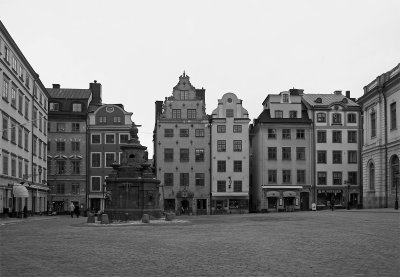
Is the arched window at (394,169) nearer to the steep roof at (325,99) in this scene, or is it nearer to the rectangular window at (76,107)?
the steep roof at (325,99)

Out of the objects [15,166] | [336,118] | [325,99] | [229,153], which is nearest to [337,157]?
[336,118]

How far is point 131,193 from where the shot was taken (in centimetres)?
4500

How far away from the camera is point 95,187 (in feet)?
298

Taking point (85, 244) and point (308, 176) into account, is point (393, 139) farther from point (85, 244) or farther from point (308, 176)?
point (85, 244)

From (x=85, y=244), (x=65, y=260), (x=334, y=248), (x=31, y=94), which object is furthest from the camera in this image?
(x=31, y=94)

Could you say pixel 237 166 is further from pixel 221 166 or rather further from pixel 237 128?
pixel 237 128

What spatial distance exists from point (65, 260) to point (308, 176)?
75643mm

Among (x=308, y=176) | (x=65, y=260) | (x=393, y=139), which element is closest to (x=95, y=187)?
(x=308, y=176)

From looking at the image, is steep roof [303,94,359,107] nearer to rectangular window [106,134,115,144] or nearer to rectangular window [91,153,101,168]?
rectangular window [106,134,115,144]

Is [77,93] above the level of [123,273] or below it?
above

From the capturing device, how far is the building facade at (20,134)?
5691 cm

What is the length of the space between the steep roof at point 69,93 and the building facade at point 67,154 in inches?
113

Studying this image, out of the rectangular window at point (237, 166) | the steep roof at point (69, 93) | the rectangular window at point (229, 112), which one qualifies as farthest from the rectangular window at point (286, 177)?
the steep roof at point (69, 93)

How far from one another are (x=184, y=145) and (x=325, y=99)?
23.6 meters
